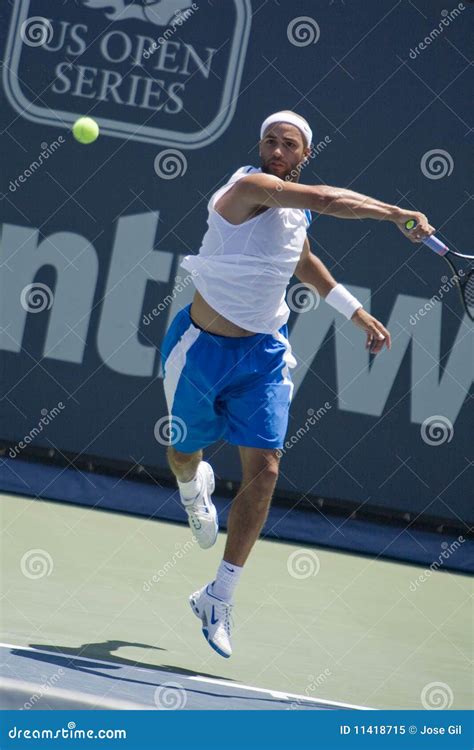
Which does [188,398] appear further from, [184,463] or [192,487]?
[192,487]

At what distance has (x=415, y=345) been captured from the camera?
6938 mm

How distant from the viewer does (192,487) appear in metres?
5.14

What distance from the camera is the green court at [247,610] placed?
440 centimetres

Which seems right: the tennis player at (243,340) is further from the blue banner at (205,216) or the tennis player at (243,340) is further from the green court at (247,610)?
the blue banner at (205,216)

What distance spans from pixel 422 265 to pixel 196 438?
2.41 m

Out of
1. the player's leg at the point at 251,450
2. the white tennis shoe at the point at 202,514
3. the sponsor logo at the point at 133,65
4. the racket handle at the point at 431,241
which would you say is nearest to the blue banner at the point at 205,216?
the sponsor logo at the point at 133,65

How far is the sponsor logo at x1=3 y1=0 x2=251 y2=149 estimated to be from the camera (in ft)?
22.7

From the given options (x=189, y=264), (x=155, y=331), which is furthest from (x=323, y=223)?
(x=189, y=264)

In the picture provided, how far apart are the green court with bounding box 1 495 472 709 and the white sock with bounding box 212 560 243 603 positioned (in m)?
0.22

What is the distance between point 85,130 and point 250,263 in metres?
2.28

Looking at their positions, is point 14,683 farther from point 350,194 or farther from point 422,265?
point 422,265

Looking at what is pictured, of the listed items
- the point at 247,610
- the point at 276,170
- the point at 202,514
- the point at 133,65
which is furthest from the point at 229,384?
the point at 133,65

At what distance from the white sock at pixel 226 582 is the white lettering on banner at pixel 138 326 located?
8.20 feet

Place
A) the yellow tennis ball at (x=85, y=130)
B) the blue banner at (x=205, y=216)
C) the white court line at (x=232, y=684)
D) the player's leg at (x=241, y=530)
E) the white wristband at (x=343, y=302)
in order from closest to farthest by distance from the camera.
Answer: the white court line at (x=232, y=684), the player's leg at (x=241, y=530), the white wristband at (x=343, y=302), the yellow tennis ball at (x=85, y=130), the blue banner at (x=205, y=216)
